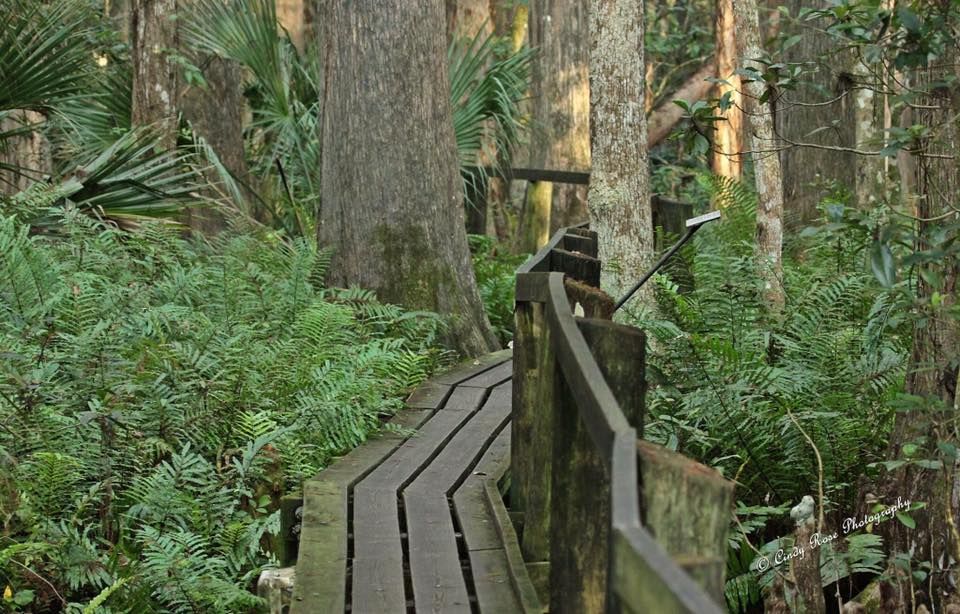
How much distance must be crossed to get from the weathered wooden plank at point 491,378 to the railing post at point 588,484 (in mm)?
4332

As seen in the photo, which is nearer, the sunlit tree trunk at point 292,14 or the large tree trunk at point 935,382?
the large tree trunk at point 935,382

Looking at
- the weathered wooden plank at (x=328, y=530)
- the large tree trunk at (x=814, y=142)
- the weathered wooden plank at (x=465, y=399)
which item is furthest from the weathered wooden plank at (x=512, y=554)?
the large tree trunk at (x=814, y=142)

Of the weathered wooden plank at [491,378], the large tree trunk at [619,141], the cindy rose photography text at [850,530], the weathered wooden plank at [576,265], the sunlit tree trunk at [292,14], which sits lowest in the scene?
the cindy rose photography text at [850,530]

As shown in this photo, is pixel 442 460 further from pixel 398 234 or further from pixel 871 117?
pixel 871 117

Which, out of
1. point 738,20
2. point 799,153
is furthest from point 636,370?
point 799,153

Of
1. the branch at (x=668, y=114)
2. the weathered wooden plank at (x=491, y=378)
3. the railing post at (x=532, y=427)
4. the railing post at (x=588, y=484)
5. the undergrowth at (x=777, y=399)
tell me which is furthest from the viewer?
the branch at (x=668, y=114)

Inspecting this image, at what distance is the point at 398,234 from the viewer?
10.0 m

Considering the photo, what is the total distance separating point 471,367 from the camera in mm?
9312

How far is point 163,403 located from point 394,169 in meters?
4.01

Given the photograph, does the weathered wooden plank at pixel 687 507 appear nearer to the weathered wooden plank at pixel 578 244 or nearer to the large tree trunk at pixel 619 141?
the weathered wooden plank at pixel 578 244

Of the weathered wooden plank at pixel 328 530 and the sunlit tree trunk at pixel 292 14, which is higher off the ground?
the sunlit tree trunk at pixel 292 14

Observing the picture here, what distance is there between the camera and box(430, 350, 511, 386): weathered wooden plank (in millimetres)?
8773

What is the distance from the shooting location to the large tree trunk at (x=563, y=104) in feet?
57.3

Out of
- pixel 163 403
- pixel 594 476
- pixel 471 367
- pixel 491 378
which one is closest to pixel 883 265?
pixel 594 476
